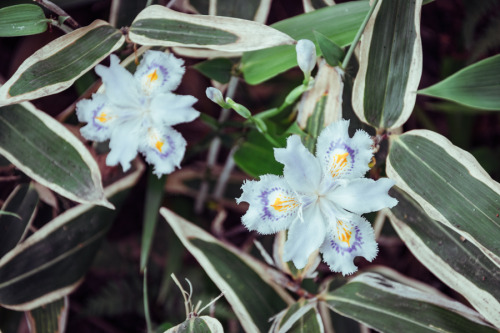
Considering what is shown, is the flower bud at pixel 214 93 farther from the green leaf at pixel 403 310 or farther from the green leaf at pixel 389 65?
the green leaf at pixel 403 310

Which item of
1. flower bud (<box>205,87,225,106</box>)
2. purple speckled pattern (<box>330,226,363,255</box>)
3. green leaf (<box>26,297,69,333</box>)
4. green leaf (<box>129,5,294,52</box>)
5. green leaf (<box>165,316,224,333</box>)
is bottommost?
green leaf (<box>26,297,69,333</box>)

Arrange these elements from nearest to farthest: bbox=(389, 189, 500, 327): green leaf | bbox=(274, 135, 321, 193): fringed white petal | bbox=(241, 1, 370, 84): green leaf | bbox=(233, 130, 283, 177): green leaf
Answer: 1. bbox=(274, 135, 321, 193): fringed white petal
2. bbox=(389, 189, 500, 327): green leaf
3. bbox=(241, 1, 370, 84): green leaf
4. bbox=(233, 130, 283, 177): green leaf

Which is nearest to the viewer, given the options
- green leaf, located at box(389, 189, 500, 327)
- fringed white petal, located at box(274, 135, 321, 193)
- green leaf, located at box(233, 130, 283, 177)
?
fringed white petal, located at box(274, 135, 321, 193)

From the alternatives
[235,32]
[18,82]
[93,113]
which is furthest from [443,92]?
[18,82]

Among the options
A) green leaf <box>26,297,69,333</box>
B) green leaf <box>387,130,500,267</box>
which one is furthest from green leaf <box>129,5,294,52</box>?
green leaf <box>26,297,69,333</box>

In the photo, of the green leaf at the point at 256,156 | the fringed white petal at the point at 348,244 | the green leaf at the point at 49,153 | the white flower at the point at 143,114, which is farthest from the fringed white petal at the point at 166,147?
the fringed white petal at the point at 348,244

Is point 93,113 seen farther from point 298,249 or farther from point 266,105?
point 266,105

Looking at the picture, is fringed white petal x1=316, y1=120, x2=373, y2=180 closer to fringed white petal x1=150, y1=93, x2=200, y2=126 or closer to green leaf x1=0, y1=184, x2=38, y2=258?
fringed white petal x1=150, y1=93, x2=200, y2=126
